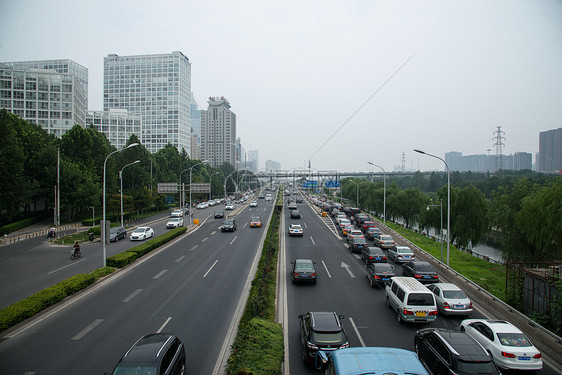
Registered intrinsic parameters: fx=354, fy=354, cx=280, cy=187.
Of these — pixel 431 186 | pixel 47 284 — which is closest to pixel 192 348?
pixel 47 284

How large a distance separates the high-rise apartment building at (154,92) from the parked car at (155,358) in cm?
15209

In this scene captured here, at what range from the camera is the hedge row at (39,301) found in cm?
1323

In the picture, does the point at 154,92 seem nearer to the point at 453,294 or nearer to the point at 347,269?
the point at 347,269

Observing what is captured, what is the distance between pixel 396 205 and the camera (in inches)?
2317

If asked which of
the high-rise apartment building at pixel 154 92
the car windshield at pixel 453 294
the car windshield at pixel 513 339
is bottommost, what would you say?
the car windshield at pixel 453 294

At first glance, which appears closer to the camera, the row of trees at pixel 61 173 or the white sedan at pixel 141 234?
the white sedan at pixel 141 234

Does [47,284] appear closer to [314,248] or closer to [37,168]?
[314,248]

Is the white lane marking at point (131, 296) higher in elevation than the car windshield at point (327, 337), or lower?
lower

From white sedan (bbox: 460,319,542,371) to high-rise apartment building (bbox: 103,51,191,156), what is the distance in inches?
6035

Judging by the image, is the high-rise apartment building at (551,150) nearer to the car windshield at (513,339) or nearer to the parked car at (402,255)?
the parked car at (402,255)

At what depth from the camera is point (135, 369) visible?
8258 millimetres

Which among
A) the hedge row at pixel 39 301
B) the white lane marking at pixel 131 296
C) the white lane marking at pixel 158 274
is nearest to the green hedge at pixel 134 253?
the white lane marking at pixel 158 274

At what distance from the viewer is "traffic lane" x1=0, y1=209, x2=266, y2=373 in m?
11.3

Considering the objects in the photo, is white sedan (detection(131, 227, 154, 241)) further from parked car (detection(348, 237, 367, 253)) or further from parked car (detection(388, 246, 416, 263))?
parked car (detection(388, 246, 416, 263))
